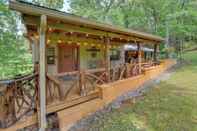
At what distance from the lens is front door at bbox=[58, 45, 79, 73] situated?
11.1 metres

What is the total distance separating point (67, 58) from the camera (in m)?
11.3

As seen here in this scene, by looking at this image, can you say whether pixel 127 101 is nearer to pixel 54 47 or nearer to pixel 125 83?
pixel 125 83

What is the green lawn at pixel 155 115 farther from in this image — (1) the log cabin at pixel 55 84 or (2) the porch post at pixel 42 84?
(2) the porch post at pixel 42 84

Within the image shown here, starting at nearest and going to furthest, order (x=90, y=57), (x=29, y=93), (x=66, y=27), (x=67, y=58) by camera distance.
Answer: (x=29, y=93), (x=66, y=27), (x=67, y=58), (x=90, y=57)

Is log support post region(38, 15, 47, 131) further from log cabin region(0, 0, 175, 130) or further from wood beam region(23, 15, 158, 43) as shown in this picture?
wood beam region(23, 15, 158, 43)

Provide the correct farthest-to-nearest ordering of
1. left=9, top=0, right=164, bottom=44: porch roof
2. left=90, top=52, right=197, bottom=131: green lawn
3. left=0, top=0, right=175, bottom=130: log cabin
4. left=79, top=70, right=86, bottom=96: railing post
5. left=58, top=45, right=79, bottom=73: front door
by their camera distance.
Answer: left=58, top=45, right=79, bottom=73: front door, left=79, top=70, right=86, bottom=96: railing post, left=90, top=52, right=197, bottom=131: green lawn, left=0, top=0, right=175, bottom=130: log cabin, left=9, top=0, right=164, bottom=44: porch roof

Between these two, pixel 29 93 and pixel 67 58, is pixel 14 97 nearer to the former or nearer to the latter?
pixel 29 93

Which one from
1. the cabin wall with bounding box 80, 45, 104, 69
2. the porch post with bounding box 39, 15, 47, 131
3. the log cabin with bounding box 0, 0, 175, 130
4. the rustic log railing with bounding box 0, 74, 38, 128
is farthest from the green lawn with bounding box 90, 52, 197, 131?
the cabin wall with bounding box 80, 45, 104, 69

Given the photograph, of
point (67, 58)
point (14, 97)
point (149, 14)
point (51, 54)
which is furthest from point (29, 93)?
point (149, 14)

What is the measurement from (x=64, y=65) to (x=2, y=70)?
8.47 metres

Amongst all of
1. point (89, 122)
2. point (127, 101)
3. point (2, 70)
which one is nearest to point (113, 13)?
point (2, 70)

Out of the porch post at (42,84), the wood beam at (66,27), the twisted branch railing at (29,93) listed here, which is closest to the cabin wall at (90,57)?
the wood beam at (66,27)

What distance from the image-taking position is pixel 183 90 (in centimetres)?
999

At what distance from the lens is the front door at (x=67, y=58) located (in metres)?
11.1
